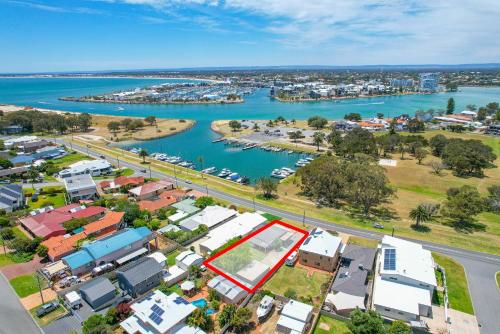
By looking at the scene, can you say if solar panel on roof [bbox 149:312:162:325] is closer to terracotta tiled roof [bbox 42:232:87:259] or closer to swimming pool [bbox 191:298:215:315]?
swimming pool [bbox 191:298:215:315]

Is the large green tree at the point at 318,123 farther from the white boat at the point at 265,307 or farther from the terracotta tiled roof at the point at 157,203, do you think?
the white boat at the point at 265,307

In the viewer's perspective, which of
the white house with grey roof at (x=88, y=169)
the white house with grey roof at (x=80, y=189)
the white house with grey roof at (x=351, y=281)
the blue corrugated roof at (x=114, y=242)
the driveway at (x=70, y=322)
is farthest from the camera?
the white house with grey roof at (x=88, y=169)

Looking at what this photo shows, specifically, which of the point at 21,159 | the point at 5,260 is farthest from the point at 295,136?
the point at 5,260

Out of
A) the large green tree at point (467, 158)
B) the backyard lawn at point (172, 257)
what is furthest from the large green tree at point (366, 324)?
the large green tree at point (467, 158)

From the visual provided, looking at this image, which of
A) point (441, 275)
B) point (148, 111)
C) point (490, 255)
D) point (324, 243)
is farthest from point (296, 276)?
point (148, 111)

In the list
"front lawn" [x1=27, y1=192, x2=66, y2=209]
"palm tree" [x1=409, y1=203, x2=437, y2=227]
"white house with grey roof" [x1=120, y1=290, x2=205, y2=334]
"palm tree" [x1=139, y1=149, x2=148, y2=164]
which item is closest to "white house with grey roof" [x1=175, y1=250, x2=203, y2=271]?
"white house with grey roof" [x1=120, y1=290, x2=205, y2=334]
